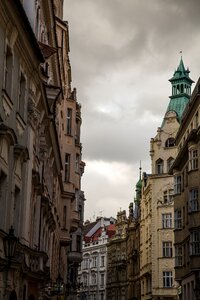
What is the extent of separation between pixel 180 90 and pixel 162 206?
51.4 ft

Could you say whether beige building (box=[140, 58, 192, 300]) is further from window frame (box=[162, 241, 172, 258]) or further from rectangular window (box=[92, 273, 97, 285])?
rectangular window (box=[92, 273, 97, 285])

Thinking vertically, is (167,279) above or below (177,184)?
below

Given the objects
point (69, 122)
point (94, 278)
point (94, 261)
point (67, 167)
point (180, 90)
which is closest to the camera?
point (67, 167)

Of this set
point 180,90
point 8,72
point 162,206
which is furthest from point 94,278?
point 8,72

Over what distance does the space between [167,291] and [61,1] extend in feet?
123

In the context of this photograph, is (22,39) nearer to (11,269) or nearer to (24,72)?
(24,72)

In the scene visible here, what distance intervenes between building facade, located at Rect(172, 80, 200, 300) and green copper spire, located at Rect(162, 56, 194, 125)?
22.1 m

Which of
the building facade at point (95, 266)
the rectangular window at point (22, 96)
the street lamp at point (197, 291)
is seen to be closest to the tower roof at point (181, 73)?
the street lamp at point (197, 291)

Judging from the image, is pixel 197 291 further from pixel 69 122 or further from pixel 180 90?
pixel 180 90

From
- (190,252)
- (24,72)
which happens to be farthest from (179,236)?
(24,72)

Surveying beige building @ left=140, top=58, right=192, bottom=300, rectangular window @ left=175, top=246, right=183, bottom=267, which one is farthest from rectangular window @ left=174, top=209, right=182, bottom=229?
beige building @ left=140, top=58, right=192, bottom=300

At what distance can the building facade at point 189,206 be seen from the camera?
41406mm

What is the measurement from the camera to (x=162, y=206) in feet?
232

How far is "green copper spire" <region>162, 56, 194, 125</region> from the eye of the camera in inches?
2943
